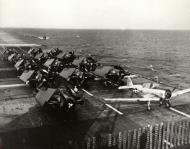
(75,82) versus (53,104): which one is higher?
(53,104)

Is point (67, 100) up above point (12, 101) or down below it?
above

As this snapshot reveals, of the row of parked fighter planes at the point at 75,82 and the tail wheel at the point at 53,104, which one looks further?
the row of parked fighter planes at the point at 75,82

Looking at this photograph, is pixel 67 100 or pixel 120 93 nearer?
pixel 67 100

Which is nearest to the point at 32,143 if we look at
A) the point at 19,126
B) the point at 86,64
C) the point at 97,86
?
the point at 19,126

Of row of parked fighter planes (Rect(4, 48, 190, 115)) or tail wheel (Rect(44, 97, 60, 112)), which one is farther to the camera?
row of parked fighter planes (Rect(4, 48, 190, 115))

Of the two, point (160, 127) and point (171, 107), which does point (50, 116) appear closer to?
point (160, 127)

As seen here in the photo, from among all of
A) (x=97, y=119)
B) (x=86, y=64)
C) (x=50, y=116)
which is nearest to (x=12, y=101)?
(x=50, y=116)

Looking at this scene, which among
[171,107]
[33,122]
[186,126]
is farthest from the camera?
→ [171,107]

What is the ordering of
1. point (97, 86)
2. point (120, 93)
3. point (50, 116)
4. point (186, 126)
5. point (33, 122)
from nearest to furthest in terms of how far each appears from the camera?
point (186, 126), point (33, 122), point (50, 116), point (120, 93), point (97, 86)

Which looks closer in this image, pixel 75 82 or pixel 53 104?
pixel 53 104
